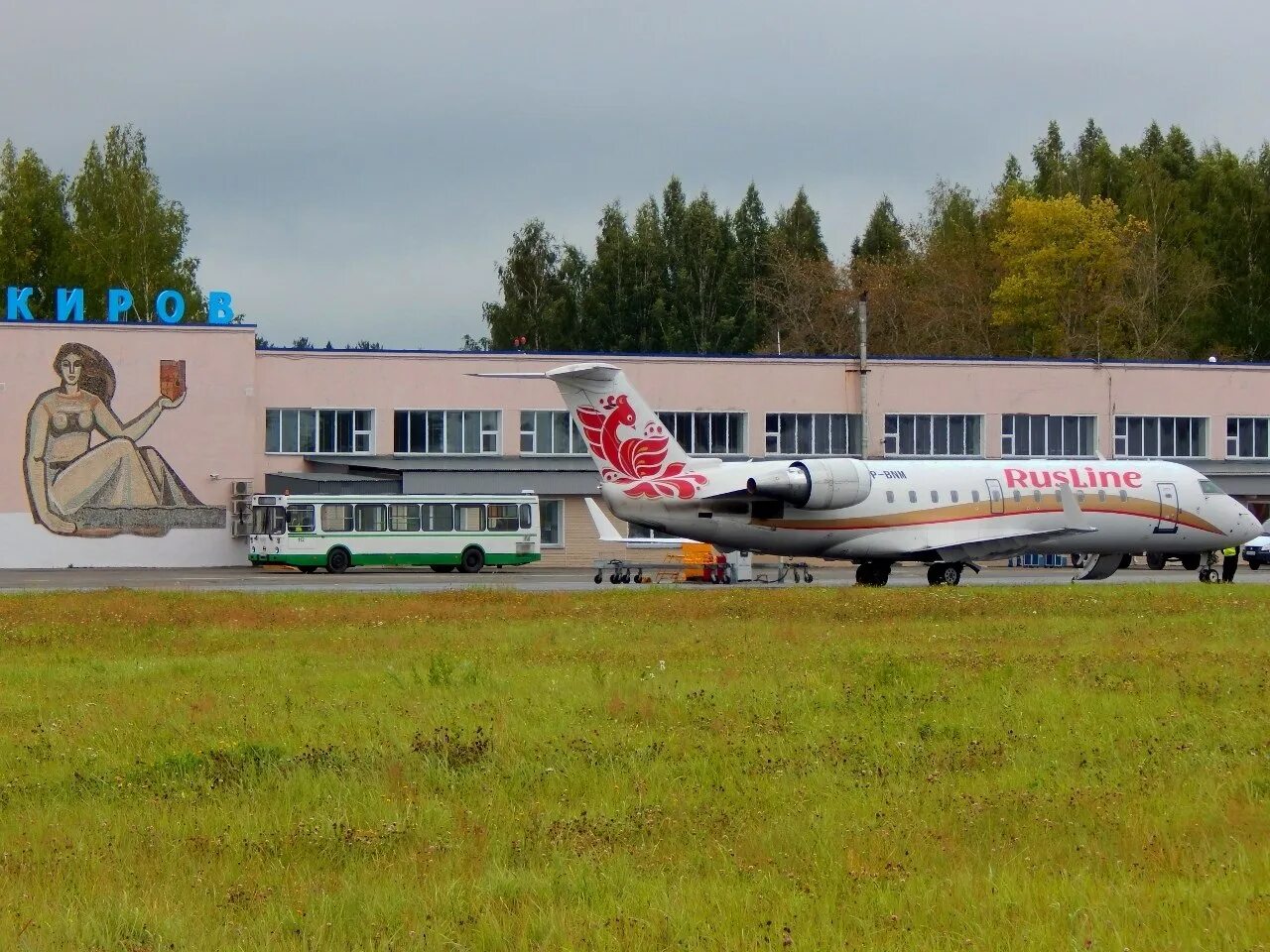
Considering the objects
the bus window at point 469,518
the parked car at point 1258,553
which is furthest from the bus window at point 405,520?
the parked car at point 1258,553

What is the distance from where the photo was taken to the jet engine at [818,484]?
37781 mm

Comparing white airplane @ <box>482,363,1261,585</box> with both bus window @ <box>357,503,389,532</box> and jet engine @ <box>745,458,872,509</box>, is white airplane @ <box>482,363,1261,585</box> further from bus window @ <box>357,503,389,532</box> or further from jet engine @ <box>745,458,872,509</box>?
bus window @ <box>357,503,389,532</box>

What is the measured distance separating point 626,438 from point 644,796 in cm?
2652

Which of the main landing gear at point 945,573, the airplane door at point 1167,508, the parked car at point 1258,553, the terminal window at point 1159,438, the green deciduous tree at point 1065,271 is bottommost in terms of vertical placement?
the parked car at point 1258,553

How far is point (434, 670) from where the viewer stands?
725 inches

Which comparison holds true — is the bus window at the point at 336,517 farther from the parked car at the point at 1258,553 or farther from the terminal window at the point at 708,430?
the parked car at the point at 1258,553

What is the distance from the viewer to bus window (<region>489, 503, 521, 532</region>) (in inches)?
2298

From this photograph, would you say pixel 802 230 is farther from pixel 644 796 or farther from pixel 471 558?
pixel 644 796

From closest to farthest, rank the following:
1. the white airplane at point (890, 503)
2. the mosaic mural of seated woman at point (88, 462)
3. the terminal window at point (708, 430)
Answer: the white airplane at point (890, 503)
the mosaic mural of seated woman at point (88, 462)
the terminal window at point (708, 430)

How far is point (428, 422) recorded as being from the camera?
67.7 meters

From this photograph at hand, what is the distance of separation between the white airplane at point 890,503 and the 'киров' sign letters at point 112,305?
31.5 meters

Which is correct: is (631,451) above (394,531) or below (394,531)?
above

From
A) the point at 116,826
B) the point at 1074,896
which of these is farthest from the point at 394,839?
the point at 1074,896

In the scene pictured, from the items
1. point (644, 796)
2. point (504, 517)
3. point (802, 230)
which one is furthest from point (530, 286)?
point (644, 796)
